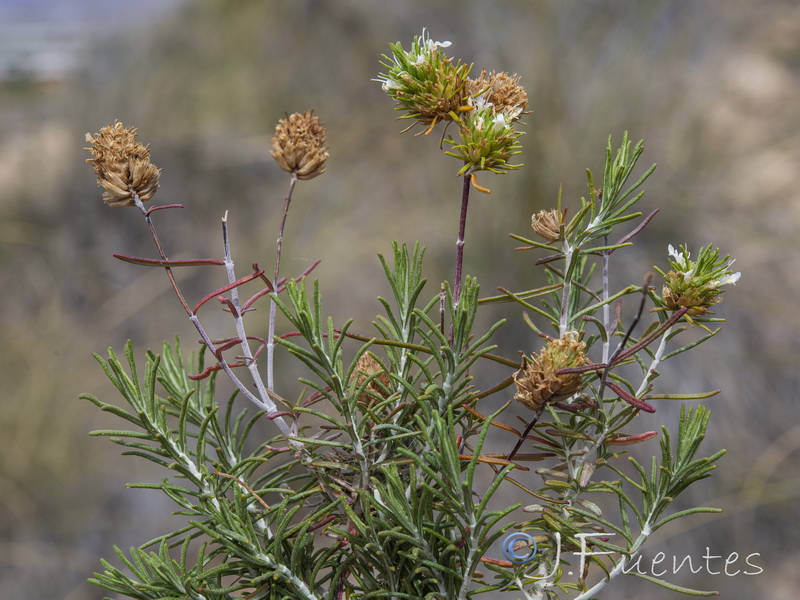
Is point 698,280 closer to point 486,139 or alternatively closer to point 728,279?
point 728,279

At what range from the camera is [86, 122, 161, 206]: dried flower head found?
318 millimetres

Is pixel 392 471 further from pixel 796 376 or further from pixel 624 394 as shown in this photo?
pixel 796 376

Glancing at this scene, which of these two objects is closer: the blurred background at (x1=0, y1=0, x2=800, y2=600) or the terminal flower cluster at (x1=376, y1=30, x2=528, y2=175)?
the terminal flower cluster at (x1=376, y1=30, x2=528, y2=175)

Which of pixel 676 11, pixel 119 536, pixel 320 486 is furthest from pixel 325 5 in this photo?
pixel 320 486

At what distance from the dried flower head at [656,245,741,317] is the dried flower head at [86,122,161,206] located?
0.25 metres

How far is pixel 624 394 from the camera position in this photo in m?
0.30

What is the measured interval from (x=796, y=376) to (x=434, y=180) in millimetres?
1154

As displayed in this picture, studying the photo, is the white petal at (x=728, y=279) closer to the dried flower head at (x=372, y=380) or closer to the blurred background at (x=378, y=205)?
the dried flower head at (x=372, y=380)

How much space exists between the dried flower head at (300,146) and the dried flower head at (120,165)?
0.07m

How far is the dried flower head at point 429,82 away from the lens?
31 centimetres

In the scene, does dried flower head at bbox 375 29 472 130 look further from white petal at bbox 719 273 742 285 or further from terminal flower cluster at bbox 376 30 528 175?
white petal at bbox 719 273 742 285

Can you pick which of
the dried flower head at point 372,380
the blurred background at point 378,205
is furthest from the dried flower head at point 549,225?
the blurred background at point 378,205

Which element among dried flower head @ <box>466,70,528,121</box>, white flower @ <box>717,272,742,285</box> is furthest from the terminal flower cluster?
white flower @ <box>717,272,742,285</box>

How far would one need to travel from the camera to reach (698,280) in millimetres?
303
